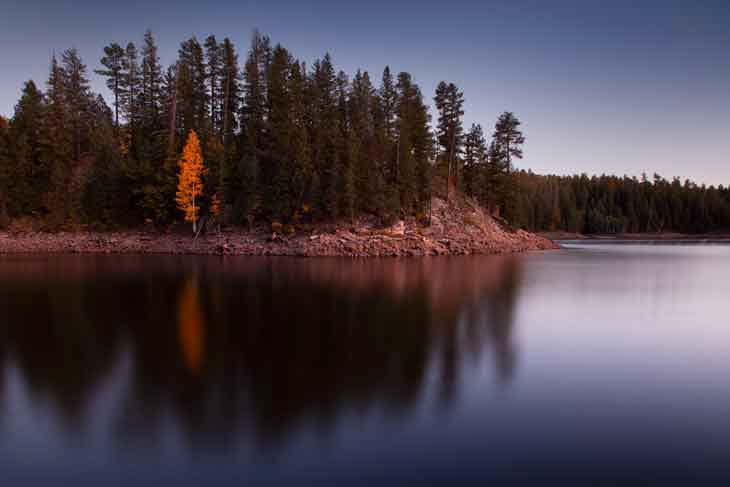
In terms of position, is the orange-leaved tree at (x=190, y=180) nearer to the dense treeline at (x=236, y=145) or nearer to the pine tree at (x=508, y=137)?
the dense treeline at (x=236, y=145)

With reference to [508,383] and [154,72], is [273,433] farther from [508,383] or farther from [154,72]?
[154,72]

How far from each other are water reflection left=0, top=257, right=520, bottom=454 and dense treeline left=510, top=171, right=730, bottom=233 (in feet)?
356

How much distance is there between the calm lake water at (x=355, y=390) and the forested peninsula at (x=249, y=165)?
1033 inches

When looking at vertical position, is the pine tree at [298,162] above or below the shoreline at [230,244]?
above

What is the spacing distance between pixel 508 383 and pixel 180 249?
3861 centimetres

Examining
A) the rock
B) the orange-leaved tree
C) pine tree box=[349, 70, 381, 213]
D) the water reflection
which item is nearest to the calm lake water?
the water reflection

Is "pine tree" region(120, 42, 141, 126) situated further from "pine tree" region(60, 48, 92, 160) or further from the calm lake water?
the calm lake water

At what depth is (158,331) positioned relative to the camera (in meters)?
A: 11.9

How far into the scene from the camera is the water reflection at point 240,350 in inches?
271

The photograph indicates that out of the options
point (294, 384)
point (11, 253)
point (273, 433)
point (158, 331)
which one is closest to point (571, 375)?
point (294, 384)

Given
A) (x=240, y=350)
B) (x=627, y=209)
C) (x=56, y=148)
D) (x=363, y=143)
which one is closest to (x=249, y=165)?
(x=363, y=143)

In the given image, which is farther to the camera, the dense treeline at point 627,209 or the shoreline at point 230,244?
the dense treeline at point 627,209

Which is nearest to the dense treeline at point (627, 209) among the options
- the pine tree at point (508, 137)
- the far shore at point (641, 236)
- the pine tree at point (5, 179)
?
the far shore at point (641, 236)

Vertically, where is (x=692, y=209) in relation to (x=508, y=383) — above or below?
above
